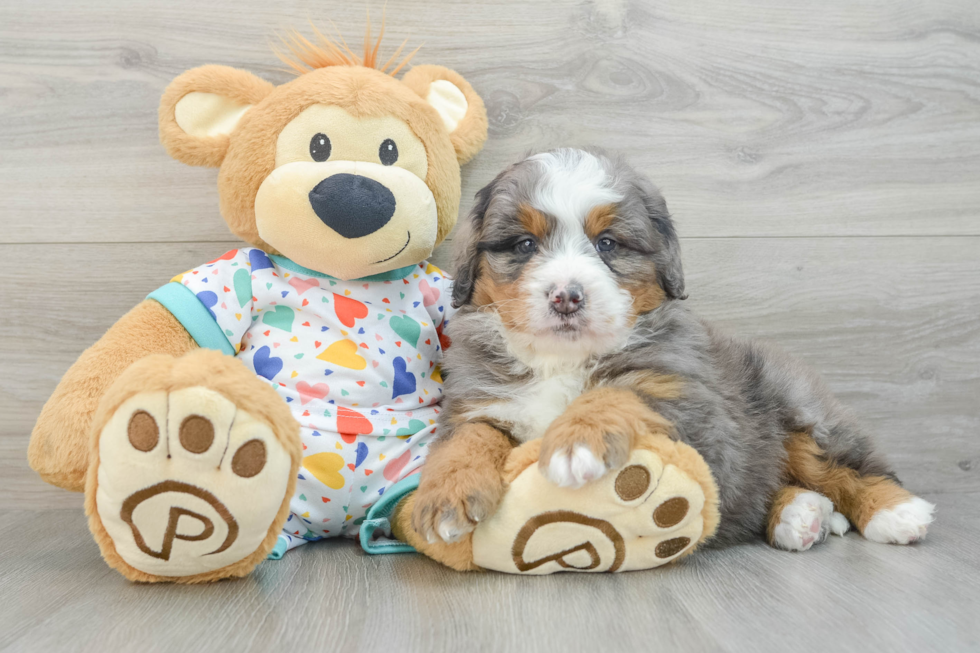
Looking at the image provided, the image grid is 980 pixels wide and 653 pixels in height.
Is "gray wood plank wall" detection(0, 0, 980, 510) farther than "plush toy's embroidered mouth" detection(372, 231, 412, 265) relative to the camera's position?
Yes

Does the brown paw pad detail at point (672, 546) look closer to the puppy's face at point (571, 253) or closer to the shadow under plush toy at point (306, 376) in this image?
the shadow under plush toy at point (306, 376)

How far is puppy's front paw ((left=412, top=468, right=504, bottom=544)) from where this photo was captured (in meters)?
1.52

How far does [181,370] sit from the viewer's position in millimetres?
1379

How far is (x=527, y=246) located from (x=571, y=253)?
12 cm

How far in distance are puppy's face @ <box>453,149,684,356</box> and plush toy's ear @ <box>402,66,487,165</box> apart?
0.36 m

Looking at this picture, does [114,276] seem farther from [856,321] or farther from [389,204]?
[856,321]

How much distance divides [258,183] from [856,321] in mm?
2135

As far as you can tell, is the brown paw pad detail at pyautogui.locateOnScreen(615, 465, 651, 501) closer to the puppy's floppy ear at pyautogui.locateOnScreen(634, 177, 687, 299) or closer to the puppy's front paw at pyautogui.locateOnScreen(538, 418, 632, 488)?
the puppy's front paw at pyautogui.locateOnScreen(538, 418, 632, 488)

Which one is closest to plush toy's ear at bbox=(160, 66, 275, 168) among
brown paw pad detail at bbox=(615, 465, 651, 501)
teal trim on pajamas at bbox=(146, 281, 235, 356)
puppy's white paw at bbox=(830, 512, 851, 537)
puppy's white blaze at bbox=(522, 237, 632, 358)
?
teal trim on pajamas at bbox=(146, 281, 235, 356)

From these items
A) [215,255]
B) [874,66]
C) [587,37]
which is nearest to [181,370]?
[215,255]

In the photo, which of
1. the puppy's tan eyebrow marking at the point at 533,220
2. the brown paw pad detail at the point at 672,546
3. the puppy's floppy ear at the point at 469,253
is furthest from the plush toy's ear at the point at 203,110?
the brown paw pad detail at the point at 672,546

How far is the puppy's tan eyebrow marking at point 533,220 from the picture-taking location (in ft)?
5.73

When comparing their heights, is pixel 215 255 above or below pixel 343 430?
above

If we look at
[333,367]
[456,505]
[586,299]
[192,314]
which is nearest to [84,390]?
[192,314]
